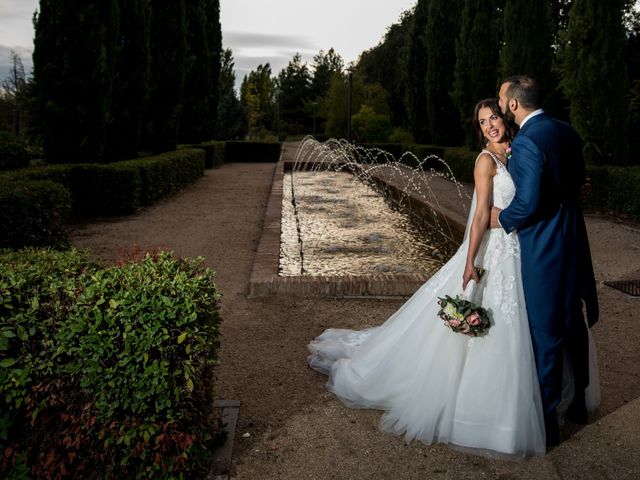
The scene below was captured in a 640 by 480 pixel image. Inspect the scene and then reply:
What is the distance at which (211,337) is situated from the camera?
274 centimetres

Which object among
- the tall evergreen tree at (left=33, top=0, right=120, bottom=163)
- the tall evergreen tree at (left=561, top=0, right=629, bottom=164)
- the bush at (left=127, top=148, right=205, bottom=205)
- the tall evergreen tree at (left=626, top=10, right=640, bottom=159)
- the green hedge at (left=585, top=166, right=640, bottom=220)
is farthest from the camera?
the tall evergreen tree at (left=626, top=10, right=640, bottom=159)

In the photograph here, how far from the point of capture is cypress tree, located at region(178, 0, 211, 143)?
19969mm

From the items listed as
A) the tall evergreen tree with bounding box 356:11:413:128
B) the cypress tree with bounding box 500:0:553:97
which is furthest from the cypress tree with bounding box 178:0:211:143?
the tall evergreen tree with bounding box 356:11:413:128

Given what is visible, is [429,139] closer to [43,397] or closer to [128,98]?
[128,98]

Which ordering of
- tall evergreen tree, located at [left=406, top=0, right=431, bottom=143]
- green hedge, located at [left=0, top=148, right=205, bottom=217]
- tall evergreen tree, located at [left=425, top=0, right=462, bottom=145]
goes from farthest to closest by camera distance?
tall evergreen tree, located at [left=406, top=0, right=431, bottom=143], tall evergreen tree, located at [left=425, top=0, right=462, bottom=145], green hedge, located at [left=0, top=148, right=205, bottom=217]

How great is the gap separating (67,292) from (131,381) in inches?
19.7

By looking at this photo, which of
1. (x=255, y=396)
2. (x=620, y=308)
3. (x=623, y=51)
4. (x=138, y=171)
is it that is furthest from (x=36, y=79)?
(x=623, y=51)

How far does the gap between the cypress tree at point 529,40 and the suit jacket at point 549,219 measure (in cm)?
1236

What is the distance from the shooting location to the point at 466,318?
117 inches

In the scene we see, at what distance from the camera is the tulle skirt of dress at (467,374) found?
Answer: 2.91 meters

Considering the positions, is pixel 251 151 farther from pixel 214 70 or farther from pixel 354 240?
pixel 354 240

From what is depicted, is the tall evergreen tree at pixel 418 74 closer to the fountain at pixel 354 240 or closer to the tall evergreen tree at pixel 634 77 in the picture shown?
the tall evergreen tree at pixel 634 77

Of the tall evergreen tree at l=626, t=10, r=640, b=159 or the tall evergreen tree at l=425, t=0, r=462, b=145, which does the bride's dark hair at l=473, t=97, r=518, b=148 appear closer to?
the tall evergreen tree at l=626, t=10, r=640, b=159

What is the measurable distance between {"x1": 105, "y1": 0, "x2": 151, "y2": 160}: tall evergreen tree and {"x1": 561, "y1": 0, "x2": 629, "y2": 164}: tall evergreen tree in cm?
937
